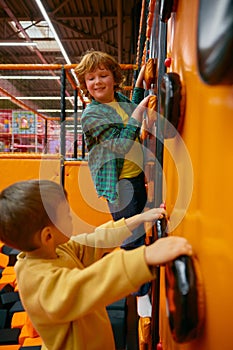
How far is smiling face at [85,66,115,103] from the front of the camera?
1.40m

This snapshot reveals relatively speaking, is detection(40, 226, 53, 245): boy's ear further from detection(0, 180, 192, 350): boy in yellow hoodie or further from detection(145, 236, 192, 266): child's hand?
detection(145, 236, 192, 266): child's hand

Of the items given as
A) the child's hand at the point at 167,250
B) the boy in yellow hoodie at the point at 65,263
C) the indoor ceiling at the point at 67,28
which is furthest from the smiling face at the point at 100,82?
the indoor ceiling at the point at 67,28

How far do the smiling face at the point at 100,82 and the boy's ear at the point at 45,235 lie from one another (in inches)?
28.4

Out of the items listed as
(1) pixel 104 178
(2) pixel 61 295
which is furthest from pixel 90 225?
(2) pixel 61 295

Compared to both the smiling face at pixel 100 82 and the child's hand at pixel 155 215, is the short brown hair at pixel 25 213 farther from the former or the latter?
the smiling face at pixel 100 82

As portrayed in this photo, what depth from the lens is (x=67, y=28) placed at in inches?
305

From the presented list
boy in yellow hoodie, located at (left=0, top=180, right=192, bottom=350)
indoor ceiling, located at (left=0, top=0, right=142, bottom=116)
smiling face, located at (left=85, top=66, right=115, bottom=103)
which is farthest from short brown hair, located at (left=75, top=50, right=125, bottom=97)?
indoor ceiling, located at (left=0, top=0, right=142, bottom=116)

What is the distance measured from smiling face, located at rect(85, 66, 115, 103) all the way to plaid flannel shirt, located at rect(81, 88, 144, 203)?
0.03 meters

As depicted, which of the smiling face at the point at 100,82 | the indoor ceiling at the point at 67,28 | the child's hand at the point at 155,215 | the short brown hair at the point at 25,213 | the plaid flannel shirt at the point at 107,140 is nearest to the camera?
the short brown hair at the point at 25,213

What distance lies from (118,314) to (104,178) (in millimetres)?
998

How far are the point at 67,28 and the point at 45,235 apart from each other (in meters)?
7.60

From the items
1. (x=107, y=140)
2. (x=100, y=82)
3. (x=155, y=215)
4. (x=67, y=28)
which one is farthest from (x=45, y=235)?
(x=67, y=28)

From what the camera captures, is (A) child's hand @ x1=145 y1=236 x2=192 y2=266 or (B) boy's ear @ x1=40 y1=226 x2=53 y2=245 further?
(B) boy's ear @ x1=40 y1=226 x2=53 y2=245

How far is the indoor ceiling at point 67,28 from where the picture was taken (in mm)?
6727
